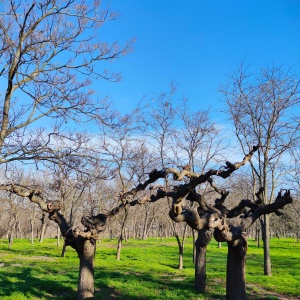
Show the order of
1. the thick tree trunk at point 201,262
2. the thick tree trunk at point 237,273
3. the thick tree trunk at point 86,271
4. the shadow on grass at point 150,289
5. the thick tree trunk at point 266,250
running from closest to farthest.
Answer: the thick tree trunk at point 237,273 → the thick tree trunk at point 86,271 → the shadow on grass at point 150,289 → the thick tree trunk at point 201,262 → the thick tree trunk at point 266,250

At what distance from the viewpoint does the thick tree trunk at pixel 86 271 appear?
1022 centimetres

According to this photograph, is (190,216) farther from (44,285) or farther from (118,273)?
(118,273)

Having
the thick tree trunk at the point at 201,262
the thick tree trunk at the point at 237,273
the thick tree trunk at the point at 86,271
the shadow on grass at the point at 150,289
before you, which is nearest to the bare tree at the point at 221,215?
the thick tree trunk at the point at 237,273

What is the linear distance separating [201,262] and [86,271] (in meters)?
4.50

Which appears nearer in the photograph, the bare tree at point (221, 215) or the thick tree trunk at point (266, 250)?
the bare tree at point (221, 215)

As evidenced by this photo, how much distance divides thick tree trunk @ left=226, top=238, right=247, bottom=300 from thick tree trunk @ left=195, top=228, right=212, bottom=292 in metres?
3.03

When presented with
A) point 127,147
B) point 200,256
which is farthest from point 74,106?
point 127,147

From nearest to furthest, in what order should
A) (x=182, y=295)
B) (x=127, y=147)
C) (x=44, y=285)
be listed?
(x=182, y=295) < (x=44, y=285) < (x=127, y=147)

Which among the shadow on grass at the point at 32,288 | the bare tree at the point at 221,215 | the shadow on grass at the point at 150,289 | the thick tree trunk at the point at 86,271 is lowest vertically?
the shadow on grass at the point at 32,288

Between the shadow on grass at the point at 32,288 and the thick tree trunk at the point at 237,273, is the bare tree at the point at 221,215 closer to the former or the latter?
the thick tree trunk at the point at 237,273

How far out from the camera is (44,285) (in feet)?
39.6

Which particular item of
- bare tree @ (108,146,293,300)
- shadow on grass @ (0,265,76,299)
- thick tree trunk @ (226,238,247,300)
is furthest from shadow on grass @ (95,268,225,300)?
bare tree @ (108,146,293,300)

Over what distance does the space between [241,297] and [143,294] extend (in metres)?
3.52

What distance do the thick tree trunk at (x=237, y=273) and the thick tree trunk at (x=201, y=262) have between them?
303cm
